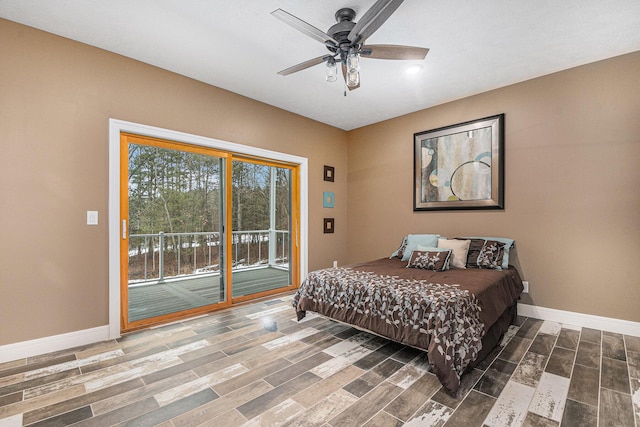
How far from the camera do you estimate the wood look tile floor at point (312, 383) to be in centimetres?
172

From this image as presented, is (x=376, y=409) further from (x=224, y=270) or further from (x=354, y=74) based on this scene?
(x=224, y=270)

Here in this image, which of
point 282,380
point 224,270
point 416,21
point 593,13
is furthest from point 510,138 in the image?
point 224,270

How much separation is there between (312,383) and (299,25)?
2.46m

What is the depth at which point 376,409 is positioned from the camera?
5.87 ft

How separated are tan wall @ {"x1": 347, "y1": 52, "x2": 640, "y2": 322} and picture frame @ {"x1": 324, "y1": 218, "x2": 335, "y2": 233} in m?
1.87

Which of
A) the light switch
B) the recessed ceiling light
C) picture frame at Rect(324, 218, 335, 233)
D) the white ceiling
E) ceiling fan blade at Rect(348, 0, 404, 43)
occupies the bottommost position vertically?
picture frame at Rect(324, 218, 335, 233)

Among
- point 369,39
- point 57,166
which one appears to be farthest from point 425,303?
point 57,166

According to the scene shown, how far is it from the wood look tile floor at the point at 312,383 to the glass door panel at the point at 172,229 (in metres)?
0.83

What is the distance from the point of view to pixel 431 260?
323cm

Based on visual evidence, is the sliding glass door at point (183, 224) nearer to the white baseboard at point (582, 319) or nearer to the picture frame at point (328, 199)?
the picture frame at point (328, 199)

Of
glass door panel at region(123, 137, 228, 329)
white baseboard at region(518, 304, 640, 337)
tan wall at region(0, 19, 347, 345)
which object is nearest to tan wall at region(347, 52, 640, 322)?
white baseboard at region(518, 304, 640, 337)

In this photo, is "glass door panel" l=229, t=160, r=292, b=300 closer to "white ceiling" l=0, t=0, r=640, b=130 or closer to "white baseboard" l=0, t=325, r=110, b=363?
"white ceiling" l=0, t=0, r=640, b=130

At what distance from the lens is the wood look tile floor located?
1718mm

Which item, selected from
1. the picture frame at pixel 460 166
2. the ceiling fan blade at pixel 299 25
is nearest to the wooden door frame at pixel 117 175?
the ceiling fan blade at pixel 299 25
